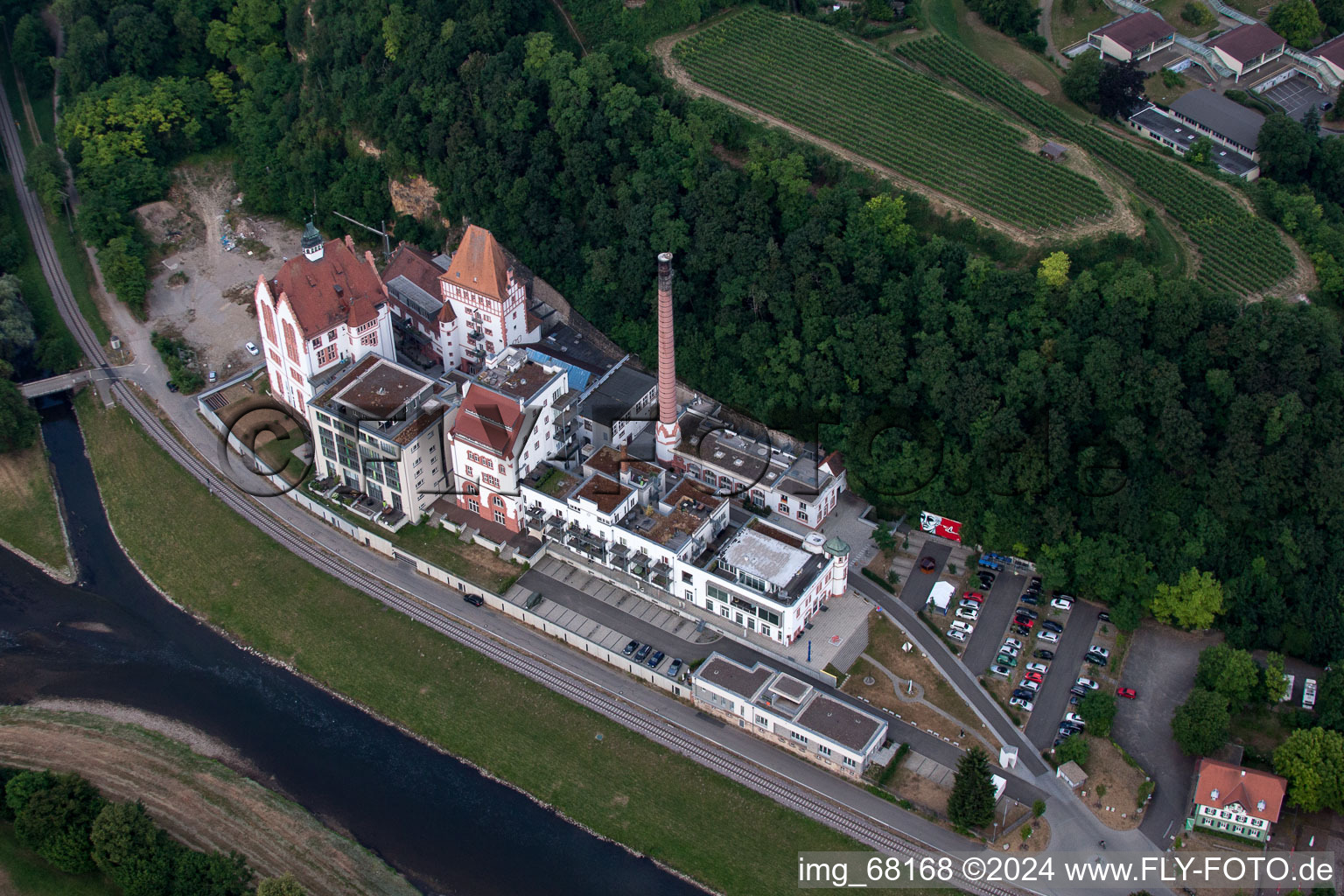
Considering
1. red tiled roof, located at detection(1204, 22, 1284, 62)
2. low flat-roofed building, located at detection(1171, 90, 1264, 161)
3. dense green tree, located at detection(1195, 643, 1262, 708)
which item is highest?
red tiled roof, located at detection(1204, 22, 1284, 62)

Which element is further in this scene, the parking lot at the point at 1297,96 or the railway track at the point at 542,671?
the parking lot at the point at 1297,96

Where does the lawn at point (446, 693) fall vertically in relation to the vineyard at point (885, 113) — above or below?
below

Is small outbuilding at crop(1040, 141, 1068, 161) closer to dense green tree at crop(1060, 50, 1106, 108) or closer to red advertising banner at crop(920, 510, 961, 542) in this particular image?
dense green tree at crop(1060, 50, 1106, 108)

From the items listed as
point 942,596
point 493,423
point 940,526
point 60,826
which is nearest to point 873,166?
point 940,526

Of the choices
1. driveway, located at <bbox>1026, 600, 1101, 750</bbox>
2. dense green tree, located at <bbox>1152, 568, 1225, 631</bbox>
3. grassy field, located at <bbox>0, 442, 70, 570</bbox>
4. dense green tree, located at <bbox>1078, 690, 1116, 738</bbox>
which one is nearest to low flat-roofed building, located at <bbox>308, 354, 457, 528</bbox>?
grassy field, located at <bbox>0, 442, 70, 570</bbox>

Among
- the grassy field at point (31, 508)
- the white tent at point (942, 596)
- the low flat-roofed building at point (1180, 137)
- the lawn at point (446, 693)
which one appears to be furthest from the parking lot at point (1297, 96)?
the grassy field at point (31, 508)

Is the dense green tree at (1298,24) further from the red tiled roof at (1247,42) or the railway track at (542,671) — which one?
the railway track at (542,671)
